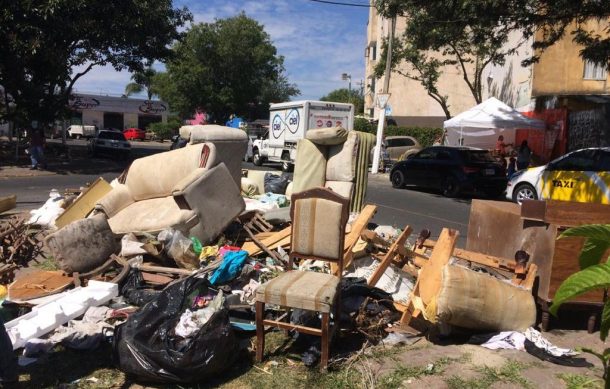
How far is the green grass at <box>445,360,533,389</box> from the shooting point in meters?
3.81

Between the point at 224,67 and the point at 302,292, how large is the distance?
1685 inches

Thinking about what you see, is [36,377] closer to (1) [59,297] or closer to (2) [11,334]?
(2) [11,334]

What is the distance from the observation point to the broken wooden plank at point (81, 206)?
8.06 m

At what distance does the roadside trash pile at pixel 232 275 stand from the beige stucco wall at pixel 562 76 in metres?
17.7

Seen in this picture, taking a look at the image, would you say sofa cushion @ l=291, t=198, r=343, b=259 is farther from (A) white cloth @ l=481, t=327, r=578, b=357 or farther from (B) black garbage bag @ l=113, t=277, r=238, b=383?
(A) white cloth @ l=481, t=327, r=578, b=357

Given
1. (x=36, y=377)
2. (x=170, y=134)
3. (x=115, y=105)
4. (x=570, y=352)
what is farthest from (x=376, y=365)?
(x=115, y=105)

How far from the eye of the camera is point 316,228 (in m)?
4.84

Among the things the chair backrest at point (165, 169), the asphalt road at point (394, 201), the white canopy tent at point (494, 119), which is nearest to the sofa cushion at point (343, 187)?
the chair backrest at point (165, 169)

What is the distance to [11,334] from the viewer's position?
412cm

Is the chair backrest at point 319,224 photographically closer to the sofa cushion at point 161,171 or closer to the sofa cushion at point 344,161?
the sofa cushion at point 161,171

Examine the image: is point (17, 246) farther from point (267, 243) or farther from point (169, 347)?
point (169, 347)

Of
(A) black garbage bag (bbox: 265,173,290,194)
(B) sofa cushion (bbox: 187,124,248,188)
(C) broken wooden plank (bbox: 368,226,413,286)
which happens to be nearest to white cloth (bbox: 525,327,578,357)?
(C) broken wooden plank (bbox: 368,226,413,286)

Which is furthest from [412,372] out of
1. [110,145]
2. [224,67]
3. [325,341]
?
[224,67]

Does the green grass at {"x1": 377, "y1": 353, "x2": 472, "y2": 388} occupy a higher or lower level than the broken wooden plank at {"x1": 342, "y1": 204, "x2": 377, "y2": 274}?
lower
